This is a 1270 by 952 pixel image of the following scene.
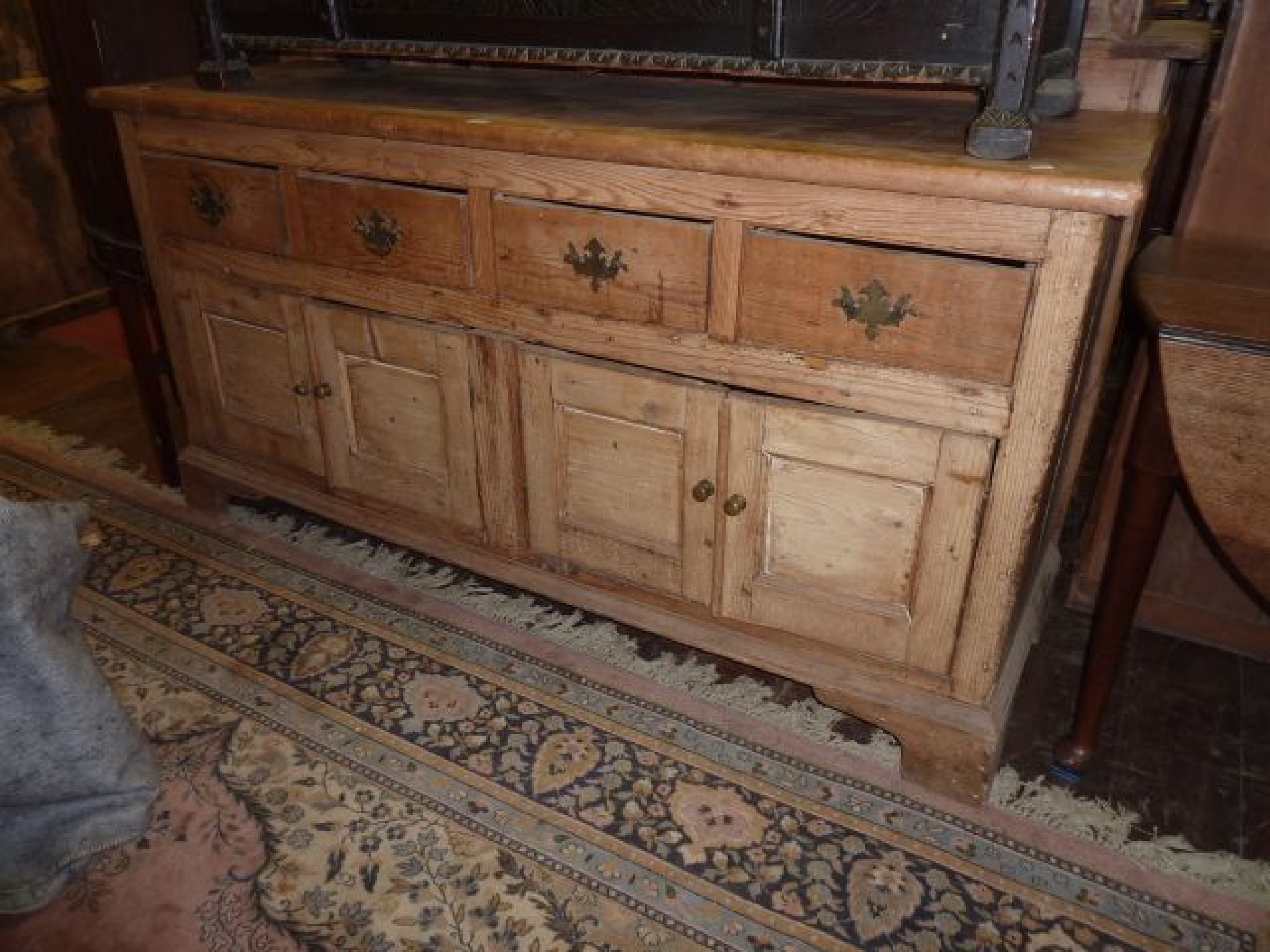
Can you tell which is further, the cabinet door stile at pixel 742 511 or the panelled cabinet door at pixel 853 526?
the cabinet door stile at pixel 742 511

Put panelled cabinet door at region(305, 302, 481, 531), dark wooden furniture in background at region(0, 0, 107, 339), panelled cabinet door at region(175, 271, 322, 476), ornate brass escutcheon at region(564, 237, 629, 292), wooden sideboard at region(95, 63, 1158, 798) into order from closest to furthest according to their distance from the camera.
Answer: wooden sideboard at region(95, 63, 1158, 798) → ornate brass escutcheon at region(564, 237, 629, 292) → panelled cabinet door at region(305, 302, 481, 531) → panelled cabinet door at region(175, 271, 322, 476) → dark wooden furniture in background at region(0, 0, 107, 339)

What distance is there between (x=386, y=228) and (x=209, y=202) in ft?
1.57

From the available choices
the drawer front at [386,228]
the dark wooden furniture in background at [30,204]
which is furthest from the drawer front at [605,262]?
the dark wooden furniture in background at [30,204]

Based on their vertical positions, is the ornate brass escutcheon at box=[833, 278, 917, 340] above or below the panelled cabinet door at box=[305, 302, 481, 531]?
above

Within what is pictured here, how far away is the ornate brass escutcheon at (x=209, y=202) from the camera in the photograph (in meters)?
1.91

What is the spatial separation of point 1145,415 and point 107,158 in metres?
2.24

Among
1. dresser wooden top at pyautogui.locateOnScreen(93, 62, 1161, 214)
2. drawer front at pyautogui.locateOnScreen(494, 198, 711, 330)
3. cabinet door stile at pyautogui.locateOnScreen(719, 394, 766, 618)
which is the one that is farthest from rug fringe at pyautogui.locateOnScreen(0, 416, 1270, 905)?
dresser wooden top at pyautogui.locateOnScreen(93, 62, 1161, 214)

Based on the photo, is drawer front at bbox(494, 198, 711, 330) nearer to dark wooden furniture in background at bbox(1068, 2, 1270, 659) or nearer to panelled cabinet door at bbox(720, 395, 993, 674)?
panelled cabinet door at bbox(720, 395, 993, 674)

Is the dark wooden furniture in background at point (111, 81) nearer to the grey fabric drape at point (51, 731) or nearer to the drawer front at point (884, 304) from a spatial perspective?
the grey fabric drape at point (51, 731)

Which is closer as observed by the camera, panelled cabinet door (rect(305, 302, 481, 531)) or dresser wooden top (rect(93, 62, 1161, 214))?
dresser wooden top (rect(93, 62, 1161, 214))

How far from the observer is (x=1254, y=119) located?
1.55 metres

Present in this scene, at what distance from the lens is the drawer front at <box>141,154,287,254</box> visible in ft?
6.05

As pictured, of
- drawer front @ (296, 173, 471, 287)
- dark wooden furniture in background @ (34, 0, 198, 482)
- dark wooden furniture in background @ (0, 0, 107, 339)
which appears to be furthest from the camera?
dark wooden furniture in background @ (0, 0, 107, 339)

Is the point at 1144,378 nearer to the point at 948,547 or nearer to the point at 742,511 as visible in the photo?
the point at 948,547
